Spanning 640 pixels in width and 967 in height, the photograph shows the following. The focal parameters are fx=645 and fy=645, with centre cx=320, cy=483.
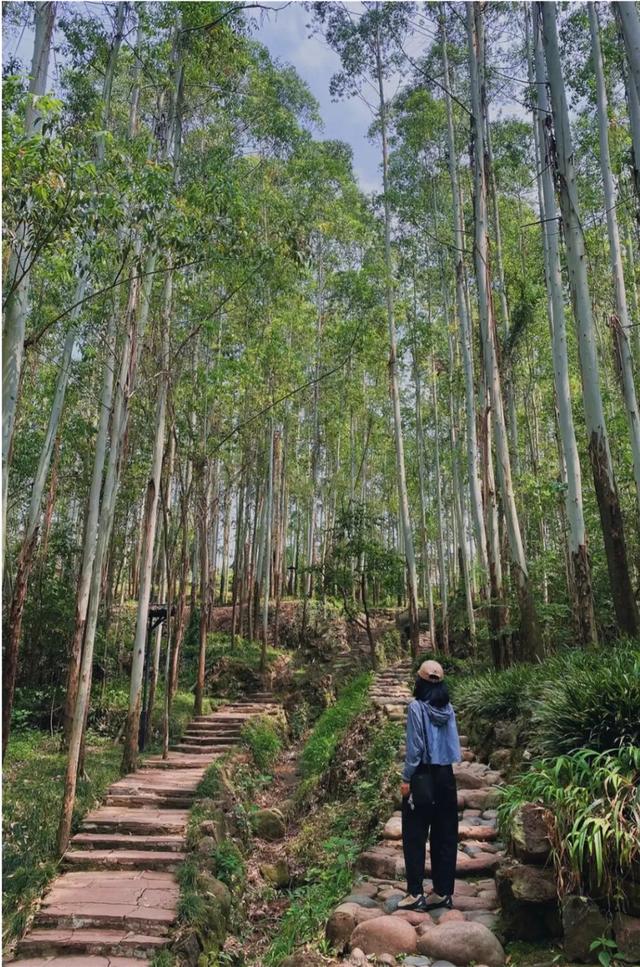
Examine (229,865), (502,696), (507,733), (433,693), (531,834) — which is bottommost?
(229,865)

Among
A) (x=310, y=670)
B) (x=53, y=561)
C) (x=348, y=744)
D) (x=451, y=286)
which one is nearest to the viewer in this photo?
(x=348, y=744)

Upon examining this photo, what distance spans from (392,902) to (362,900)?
21cm

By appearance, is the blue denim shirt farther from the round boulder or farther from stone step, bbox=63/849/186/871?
stone step, bbox=63/849/186/871

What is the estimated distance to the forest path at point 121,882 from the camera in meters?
4.89

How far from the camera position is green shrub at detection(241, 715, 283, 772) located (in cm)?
1104

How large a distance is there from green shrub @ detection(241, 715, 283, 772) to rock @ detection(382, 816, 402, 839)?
5.90 m

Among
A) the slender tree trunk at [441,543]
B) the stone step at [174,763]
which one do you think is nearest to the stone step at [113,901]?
the stone step at [174,763]

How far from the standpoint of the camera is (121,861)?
6305mm

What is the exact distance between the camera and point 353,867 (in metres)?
5.04

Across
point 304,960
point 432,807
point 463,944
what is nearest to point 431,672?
point 432,807

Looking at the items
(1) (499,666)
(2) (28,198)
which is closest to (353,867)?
(1) (499,666)

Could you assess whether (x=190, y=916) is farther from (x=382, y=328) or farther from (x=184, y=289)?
(x=382, y=328)

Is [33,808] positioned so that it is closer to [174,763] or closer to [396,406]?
[174,763]

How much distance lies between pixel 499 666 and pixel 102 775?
5661mm
